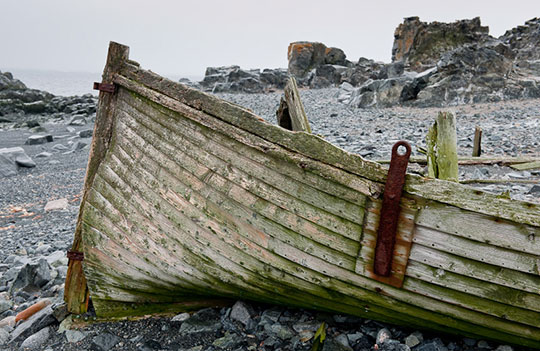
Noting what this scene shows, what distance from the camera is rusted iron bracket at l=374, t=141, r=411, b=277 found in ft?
8.23

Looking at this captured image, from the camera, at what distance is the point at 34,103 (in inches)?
1242

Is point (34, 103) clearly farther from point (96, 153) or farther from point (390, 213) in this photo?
point (390, 213)

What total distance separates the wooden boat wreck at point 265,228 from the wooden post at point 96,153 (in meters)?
0.01

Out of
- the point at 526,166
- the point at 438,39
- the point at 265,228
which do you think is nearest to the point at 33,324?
the point at 265,228

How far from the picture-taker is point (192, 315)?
3934 mm

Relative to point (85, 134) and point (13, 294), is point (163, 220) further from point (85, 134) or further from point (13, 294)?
point (85, 134)

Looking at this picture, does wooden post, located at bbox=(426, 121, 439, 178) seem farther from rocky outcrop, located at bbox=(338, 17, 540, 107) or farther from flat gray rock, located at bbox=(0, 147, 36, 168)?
rocky outcrop, located at bbox=(338, 17, 540, 107)

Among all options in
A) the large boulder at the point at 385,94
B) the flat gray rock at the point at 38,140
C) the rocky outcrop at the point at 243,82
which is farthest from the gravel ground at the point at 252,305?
the rocky outcrop at the point at 243,82

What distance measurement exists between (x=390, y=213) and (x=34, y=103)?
3515cm

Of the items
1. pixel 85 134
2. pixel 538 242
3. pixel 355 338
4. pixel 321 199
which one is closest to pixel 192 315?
pixel 355 338

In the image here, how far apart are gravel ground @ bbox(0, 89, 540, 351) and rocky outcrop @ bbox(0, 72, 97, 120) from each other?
12514 mm

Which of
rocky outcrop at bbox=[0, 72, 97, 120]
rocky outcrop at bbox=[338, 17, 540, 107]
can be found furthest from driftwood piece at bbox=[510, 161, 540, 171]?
rocky outcrop at bbox=[0, 72, 97, 120]

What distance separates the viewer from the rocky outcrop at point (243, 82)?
3869 centimetres

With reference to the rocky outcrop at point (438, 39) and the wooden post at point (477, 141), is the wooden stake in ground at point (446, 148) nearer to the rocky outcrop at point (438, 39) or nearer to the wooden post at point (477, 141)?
the wooden post at point (477, 141)
